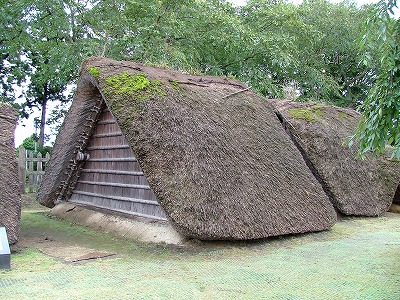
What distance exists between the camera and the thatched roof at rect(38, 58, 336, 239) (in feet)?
19.9

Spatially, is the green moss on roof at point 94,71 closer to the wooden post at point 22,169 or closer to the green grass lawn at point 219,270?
the green grass lawn at point 219,270

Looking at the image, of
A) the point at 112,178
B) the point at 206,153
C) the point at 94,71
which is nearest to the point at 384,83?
the point at 206,153

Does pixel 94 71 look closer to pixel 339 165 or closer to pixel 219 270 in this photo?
pixel 219 270

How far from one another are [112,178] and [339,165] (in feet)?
16.8

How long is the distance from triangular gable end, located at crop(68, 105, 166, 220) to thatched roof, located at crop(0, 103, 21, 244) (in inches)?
77.0

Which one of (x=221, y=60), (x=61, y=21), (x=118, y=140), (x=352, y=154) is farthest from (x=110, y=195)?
(x=221, y=60)

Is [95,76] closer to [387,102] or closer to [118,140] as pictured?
[118,140]

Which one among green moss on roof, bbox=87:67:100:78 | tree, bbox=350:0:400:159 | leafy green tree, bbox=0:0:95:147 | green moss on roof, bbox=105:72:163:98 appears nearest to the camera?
tree, bbox=350:0:400:159

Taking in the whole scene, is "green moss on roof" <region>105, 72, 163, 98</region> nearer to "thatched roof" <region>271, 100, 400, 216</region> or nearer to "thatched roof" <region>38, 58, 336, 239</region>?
"thatched roof" <region>38, 58, 336, 239</region>

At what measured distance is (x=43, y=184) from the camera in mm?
9805

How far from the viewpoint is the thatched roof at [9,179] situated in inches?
226

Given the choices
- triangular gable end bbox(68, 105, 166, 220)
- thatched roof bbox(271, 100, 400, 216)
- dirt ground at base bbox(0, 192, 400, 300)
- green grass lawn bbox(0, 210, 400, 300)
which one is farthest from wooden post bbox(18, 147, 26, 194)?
thatched roof bbox(271, 100, 400, 216)

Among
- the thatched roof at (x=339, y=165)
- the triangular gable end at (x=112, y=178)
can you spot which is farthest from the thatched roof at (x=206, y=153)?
the thatched roof at (x=339, y=165)

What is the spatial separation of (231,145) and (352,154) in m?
4.27
